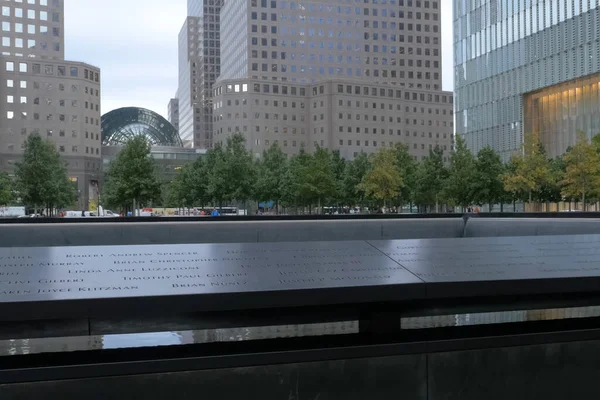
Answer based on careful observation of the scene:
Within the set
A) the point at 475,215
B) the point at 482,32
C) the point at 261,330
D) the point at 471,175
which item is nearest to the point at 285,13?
the point at 482,32

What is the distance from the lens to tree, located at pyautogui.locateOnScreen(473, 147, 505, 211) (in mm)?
54000

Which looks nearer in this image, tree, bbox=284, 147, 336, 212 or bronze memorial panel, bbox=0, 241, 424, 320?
bronze memorial panel, bbox=0, 241, 424, 320

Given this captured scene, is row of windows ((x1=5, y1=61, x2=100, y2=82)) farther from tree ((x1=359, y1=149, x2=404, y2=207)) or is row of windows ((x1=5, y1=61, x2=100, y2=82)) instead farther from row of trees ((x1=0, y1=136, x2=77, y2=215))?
tree ((x1=359, y1=149, x2=404, y2=207))

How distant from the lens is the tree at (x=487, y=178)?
5400 centimetres

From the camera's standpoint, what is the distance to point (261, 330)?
27.1 ft

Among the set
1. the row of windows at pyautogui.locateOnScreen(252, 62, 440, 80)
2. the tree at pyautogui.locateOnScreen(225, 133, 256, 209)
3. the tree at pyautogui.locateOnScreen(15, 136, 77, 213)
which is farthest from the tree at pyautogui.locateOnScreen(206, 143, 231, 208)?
the row of windows at pyautogui.locateOnScreen(252, 62, 440, 80)

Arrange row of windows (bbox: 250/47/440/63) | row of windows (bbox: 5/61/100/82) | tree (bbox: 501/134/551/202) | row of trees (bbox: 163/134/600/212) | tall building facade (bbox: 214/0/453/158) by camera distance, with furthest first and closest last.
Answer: row of windows (bbox: 250/47/440/63) < tall building facade (bbox: 214/0/453/158) < row of windows (bbox: 5/61/100/82) < row of trees (bbox: 163/134/600/212) < tree (bbox: 501/134/551/202)

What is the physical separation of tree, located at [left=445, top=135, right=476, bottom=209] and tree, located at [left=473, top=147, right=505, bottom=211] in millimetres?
421

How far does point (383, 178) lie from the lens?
57344mm

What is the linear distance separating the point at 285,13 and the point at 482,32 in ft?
245

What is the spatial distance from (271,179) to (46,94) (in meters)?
65.5

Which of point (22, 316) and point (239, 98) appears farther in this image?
point (239, 98)

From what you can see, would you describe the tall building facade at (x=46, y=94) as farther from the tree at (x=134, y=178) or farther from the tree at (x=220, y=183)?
the tree at (x=134, y=178)

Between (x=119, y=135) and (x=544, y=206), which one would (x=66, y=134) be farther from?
(x=544, y=206)
